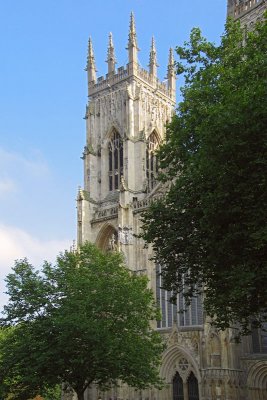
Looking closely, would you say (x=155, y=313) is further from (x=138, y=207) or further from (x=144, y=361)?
(x=138, y=207)

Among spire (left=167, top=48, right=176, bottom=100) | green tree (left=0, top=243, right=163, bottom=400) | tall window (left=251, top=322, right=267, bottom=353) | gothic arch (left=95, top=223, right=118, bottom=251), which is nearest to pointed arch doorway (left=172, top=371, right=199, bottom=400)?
tall window (left=251, top=322, right=267, bottom=353)

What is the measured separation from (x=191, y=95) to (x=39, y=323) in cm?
1422

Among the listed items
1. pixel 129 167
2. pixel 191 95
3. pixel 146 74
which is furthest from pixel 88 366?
pixel 146 74

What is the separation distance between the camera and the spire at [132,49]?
56.3 metres

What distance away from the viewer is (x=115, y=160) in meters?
55.6

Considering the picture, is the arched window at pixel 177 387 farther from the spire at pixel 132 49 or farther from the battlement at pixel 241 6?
the spire at pixel 132 49

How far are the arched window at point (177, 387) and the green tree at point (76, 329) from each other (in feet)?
36.0

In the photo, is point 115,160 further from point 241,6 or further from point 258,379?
point 258,379

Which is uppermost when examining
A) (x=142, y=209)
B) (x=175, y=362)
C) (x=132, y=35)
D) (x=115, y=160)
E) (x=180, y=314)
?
(x=132, y=35)

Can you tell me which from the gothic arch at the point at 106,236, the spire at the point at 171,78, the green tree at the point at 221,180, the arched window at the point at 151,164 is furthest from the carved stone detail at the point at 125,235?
the green tree at the point at 221,180

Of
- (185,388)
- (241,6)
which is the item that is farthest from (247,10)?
(185,388)

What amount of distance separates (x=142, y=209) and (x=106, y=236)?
17.8 feet

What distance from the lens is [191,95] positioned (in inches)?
997

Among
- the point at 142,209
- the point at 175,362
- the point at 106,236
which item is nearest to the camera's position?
the point at 175,362
